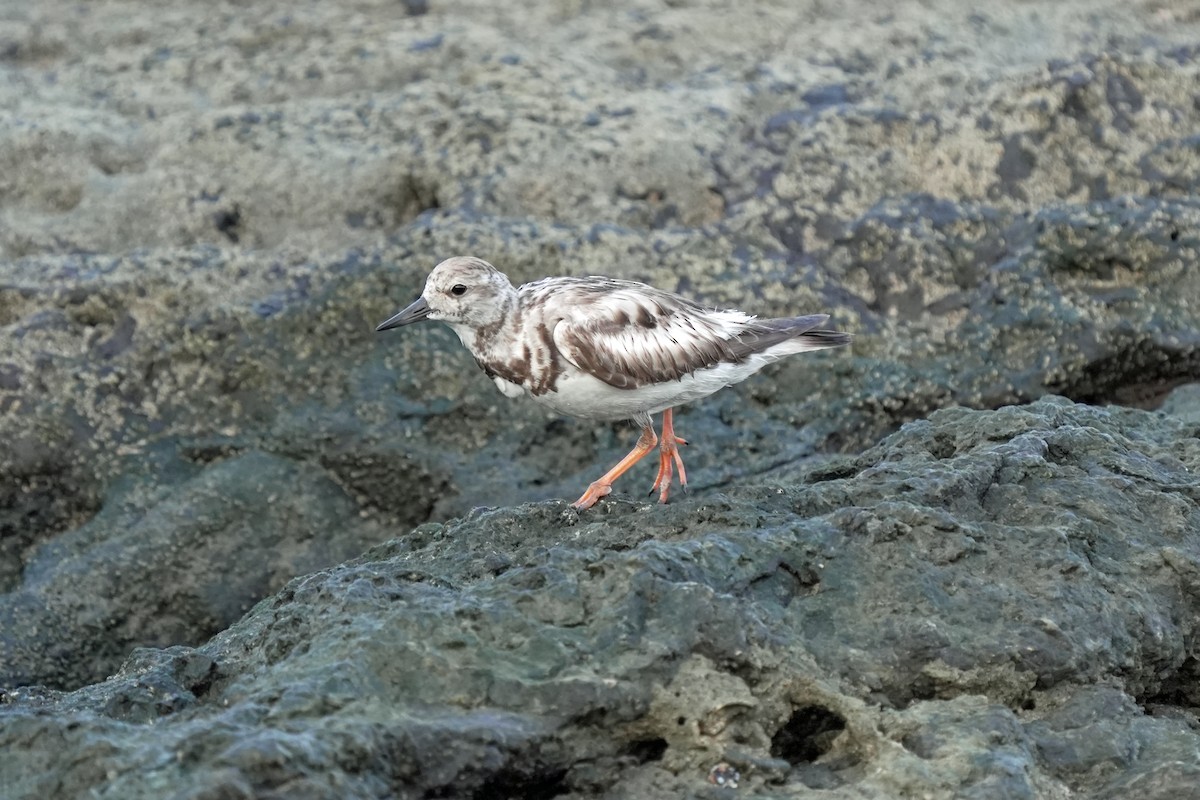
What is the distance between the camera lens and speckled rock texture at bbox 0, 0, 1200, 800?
4.05m

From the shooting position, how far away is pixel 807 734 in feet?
14.0

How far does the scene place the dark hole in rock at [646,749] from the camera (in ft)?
13.4

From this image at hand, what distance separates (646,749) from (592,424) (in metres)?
3.76

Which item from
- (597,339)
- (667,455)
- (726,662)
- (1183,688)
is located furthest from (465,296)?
(1183,688)

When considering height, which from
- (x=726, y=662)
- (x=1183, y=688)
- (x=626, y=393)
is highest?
(x=626, y=393)

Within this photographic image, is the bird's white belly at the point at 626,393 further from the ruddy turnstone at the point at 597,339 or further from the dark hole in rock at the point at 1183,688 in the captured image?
the dark hole in rock at the point at 1183,688

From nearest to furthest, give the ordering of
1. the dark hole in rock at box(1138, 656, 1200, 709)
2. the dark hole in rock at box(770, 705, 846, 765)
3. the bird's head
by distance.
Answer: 1. the dark hole in rock at box(770, 705, 846, 765)
2. the dark hole in rock at box(1138, 656, 1200, 709)
3. the bird's head

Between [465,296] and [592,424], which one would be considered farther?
[592,424]

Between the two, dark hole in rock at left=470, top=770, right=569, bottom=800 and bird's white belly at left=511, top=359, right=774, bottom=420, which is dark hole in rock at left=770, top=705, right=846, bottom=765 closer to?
dark hole in rock at left=470, top=770, right=569, bottom=800

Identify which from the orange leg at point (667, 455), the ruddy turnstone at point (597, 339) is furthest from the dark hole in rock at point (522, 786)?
the orange leg at point (667, 455)

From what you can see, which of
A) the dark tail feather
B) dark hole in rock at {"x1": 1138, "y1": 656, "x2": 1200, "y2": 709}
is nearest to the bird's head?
the dark tail feather

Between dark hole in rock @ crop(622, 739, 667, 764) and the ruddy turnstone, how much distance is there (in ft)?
6.68

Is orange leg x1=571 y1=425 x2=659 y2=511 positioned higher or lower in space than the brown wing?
lower

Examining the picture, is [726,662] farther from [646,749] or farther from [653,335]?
[653,335]
